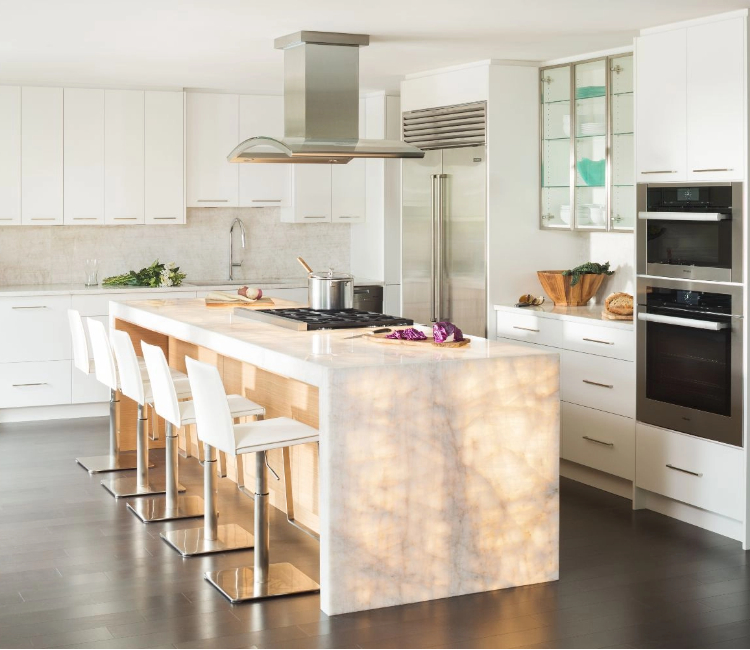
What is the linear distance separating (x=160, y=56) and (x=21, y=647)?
3813 mm

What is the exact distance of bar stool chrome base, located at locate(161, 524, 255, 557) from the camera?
454cm

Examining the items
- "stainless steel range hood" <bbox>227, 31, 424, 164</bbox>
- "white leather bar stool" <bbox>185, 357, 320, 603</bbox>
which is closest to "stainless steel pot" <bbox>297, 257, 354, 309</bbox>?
"stainless steel range hood" <bbox>227, 31, 424, 164</bbox>

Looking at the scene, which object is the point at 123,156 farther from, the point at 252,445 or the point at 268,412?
the point at 252,445

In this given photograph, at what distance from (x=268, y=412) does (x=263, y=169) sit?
3403mm

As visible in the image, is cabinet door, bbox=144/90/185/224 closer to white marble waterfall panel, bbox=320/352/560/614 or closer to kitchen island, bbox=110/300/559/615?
kitchen island, bbox=110/300/559/615

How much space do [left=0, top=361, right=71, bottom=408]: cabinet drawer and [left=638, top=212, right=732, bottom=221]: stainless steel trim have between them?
438 cm

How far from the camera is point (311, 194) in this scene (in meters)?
8.45

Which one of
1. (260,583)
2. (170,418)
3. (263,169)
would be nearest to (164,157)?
(263,169)

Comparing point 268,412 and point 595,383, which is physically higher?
point 595,383

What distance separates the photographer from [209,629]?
3672 mm

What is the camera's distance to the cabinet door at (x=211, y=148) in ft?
26.5

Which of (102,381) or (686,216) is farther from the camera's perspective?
(102,381)

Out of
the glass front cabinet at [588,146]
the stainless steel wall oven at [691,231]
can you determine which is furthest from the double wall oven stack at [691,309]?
the glass front cabinet at [588,146]

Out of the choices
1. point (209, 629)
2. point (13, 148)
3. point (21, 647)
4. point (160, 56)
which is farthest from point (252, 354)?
point (13, 148)
